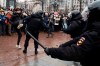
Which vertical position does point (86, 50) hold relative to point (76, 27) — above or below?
above

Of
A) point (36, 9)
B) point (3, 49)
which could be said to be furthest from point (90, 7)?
point (3, 49)

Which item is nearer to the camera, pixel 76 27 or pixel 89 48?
pixel 89 48

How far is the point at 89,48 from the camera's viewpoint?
7.70 ft

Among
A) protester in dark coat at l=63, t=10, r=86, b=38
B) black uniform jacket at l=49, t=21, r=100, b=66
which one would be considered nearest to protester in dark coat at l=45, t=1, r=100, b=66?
black uniform jacket at l=49, t=21, r=100, b=66

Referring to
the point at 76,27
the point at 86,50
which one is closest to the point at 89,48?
the point at 86,50

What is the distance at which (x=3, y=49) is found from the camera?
11438mm

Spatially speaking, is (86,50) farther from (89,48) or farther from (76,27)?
(76,27)

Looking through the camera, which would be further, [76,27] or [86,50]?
[76,27]

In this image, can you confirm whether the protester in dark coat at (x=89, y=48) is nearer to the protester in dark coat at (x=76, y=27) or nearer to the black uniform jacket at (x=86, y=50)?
the black uniform jacket at (x=86, y=50)

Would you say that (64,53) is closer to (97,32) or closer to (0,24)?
(97,32)

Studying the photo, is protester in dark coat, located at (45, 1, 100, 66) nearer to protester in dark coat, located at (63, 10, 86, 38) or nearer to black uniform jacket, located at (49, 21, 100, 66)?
black uniform jacket, located at (49, 21, 100, 66)

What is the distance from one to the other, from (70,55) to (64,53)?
0.21ft

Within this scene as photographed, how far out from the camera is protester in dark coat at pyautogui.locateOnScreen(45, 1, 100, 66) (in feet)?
7.72

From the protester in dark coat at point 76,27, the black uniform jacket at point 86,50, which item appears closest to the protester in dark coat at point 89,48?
the black uniform jacket at point 86,50
